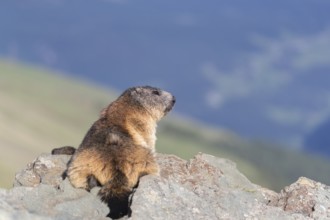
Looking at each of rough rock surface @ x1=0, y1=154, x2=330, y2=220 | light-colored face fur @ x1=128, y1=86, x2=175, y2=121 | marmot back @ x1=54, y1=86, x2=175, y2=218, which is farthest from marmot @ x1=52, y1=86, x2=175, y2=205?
light-colored face fur @ x1=128, y1=86, x2=175, y2=121

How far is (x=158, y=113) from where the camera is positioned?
21.3 meters

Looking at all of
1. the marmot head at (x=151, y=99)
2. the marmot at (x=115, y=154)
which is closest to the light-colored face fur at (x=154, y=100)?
the marmot head at (x=151, y=99)

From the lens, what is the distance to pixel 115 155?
17.0 meters

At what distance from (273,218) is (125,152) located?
367cm

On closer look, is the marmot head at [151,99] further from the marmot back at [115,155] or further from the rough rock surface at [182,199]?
the rough rock surface at [182,199]

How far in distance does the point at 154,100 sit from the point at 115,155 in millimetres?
4508

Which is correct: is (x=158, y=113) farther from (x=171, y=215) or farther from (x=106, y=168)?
(x=171, y=215)

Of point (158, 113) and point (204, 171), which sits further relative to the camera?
point (158, 113)

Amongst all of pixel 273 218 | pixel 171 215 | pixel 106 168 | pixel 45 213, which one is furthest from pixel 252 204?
pixel 45 213

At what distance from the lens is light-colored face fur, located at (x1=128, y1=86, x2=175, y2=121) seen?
2080cm

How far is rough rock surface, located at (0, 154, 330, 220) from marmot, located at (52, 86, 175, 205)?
0.37 meters

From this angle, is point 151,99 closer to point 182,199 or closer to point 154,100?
point 154,100

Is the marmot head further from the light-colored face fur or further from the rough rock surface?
the rough rock surface

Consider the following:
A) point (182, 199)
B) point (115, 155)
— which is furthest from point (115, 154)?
point (182, 199)
